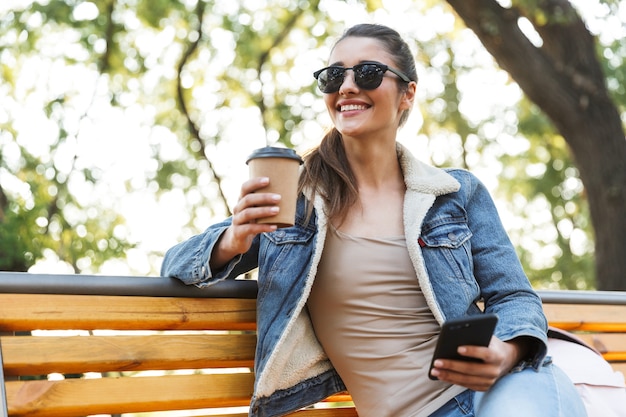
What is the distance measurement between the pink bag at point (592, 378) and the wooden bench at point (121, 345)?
74 cm

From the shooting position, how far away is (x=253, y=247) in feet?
9.51

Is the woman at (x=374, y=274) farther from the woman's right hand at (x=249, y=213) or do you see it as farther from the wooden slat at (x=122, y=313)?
the wooden slat at (x=122, y=313)

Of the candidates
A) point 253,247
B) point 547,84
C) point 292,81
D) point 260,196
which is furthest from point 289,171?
point 292,81

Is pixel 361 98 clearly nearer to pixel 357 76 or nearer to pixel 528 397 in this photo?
pixel 357 76

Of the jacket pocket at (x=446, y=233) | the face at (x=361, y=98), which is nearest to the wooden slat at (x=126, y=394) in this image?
the jacket pocket at (x=446, y=233)

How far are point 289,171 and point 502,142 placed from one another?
20.2 m

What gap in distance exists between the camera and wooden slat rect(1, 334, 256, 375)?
2.53 meters

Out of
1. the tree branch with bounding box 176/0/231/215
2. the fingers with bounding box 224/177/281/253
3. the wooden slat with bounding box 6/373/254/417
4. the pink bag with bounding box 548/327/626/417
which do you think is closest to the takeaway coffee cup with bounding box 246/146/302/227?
the fingers with bounding box 224/177/281/253

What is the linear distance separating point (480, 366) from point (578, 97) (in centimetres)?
647

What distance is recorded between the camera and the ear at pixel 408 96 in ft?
10.4

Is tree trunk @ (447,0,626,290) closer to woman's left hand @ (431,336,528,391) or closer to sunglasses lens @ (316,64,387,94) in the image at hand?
sunglasses lens @ (316,64,387,94)

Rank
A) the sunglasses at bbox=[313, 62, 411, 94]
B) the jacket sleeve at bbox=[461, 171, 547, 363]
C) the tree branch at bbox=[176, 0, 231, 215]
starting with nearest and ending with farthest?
1. the jacket sleeve at bbox=[461, 171, 547, 363]
2. the sunglasses at bbox=[313, 62, 411, 94]
3. the tree branch at bbox=[176, 0, 231, 215]

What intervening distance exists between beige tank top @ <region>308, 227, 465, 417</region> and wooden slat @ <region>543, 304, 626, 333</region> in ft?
3.49

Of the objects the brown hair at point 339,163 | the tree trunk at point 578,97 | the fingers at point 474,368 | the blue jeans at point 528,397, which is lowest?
the blue jeans at point 528,397
